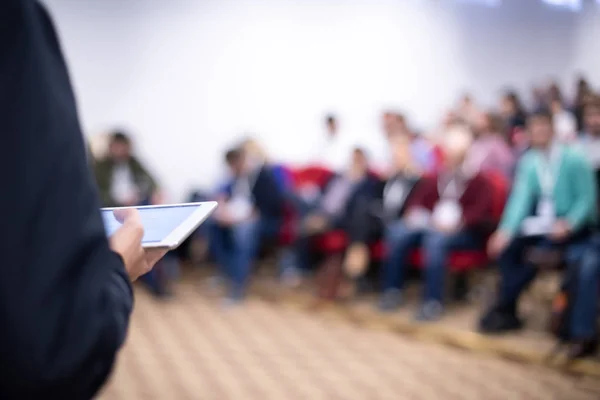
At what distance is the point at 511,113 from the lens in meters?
4.24

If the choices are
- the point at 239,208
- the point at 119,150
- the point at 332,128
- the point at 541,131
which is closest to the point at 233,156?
the point at 239,208

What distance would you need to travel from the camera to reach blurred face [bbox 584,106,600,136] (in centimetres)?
347

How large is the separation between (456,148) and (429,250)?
699 millimetres

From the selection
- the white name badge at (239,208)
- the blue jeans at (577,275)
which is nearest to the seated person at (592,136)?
the blue jeans at (577,275)

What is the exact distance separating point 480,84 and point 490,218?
1.09 metres

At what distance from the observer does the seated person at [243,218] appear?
494 cm

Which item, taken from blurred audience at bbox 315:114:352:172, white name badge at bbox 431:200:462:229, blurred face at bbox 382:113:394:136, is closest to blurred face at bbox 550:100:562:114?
white name badge at bbox 431:200:462:229

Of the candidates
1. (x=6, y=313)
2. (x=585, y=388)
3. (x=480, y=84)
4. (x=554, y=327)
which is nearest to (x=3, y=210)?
(x=6, y=313)

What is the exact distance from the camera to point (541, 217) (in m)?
3.69

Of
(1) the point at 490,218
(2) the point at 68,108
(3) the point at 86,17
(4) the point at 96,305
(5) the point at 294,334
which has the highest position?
(3) the point at 86,17

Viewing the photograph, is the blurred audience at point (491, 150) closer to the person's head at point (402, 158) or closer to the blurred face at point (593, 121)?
the person's head at point (402, 158)

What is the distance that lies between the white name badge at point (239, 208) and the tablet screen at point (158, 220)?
403 centimetres

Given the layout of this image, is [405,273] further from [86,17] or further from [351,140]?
[86,17]

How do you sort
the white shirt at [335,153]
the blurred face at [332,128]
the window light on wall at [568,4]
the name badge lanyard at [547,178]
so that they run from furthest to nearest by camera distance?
the blurred face at [332,128] < the white shirt at [335,153] < the name badge lanyard at [547,178] < the window light on wall at [568,4]
